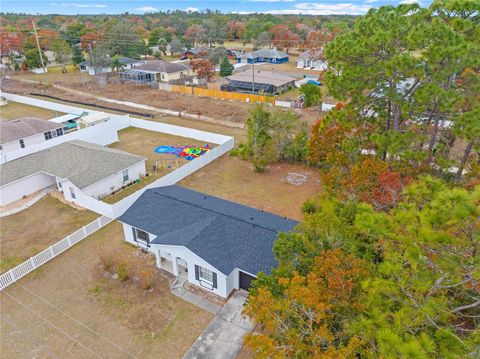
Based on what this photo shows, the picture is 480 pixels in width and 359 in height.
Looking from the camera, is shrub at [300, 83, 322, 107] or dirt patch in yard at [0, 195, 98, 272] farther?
shrub at [300, 83, 322, 107]

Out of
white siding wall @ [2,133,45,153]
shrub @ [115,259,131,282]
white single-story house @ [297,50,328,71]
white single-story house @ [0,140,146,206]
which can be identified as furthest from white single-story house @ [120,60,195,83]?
shrub @ [115,259,131,282]

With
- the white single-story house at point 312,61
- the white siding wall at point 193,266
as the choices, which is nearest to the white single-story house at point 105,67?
the white single-story house at point 312,61

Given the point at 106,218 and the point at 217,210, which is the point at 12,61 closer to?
the point at 106,218

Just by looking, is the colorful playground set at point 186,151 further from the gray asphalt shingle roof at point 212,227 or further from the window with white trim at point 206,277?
the window with white trim at point 206,277

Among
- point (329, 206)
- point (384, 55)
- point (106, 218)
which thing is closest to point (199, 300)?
point (329, 206)

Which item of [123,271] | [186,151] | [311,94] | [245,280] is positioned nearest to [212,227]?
[245,280]

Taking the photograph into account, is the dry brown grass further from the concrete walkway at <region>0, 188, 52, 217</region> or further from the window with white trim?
the window with white trim
